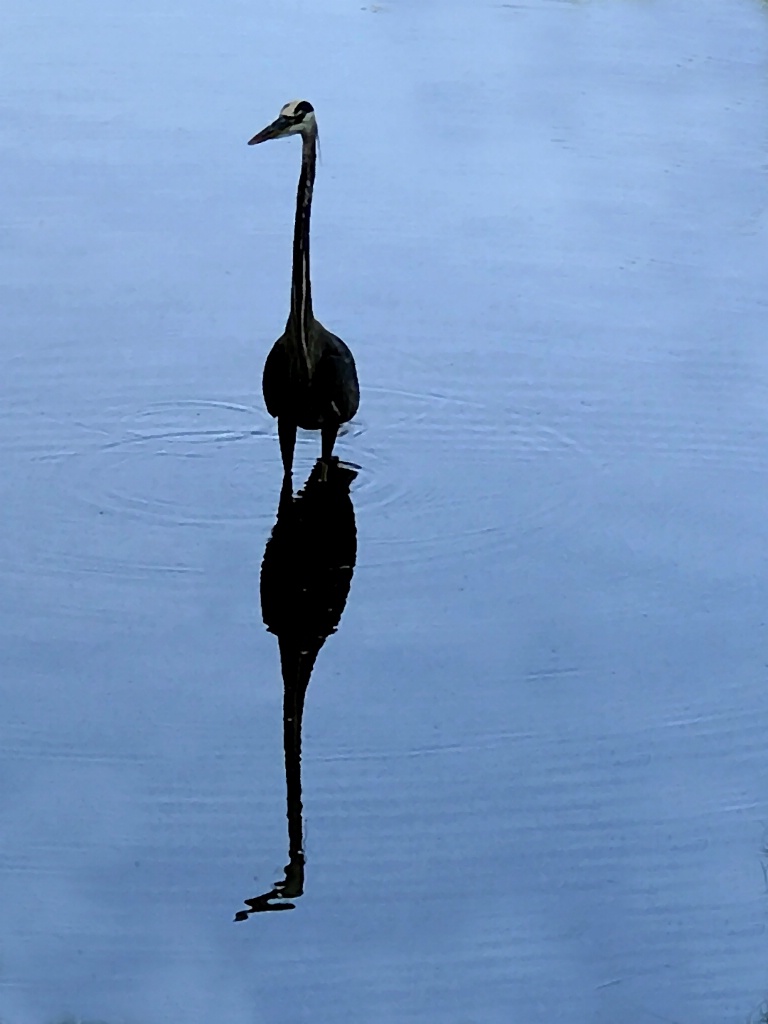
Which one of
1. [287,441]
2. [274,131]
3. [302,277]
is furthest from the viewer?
[274,131]

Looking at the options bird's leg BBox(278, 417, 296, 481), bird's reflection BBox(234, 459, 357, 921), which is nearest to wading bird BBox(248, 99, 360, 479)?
bird's leg BBox(278, 417, 296, 481)

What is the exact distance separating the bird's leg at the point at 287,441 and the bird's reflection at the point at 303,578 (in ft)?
0.26

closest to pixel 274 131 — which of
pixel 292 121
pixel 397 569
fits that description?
pixel 292 121

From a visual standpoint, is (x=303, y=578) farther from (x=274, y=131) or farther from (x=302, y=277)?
(x=274, y=131)

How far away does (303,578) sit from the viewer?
6051mm

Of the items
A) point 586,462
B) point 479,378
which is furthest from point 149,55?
point 586,462

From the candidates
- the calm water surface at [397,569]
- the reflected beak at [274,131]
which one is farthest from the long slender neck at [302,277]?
the calm water surface at [397,569]

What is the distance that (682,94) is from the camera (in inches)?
458

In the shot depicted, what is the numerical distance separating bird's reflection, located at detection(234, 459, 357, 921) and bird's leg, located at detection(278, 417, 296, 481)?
80 mm

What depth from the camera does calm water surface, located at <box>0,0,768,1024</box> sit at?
4410mm

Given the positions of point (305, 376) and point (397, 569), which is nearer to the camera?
point (397, 569)

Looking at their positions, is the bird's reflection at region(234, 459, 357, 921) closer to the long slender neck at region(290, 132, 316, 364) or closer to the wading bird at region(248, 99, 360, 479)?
the wading bird at region(248, 99, 360, 479)

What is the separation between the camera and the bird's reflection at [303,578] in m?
5.34

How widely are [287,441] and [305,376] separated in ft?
0.83
